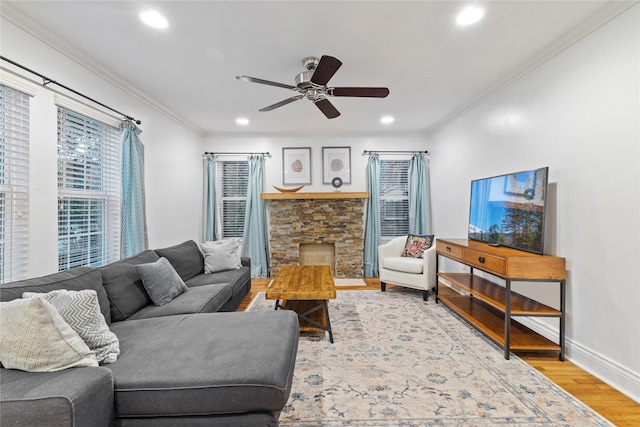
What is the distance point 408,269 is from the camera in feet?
12.2

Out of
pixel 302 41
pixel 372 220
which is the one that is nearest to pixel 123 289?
pixel 302 41

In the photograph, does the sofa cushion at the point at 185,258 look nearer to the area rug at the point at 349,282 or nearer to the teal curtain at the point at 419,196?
the area rug at the point at 349,282

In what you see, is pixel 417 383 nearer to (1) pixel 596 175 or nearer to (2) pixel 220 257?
(1) pixel 596 175

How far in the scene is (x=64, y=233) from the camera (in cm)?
231

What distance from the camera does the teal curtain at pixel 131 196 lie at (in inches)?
111

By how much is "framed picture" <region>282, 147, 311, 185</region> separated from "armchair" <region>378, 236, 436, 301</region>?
1.97 meters

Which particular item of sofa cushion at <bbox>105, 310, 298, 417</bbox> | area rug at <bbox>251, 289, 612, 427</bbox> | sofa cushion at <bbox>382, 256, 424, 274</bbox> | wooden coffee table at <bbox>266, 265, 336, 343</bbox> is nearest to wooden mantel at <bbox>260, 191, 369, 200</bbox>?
sofa cushion at <bbox>382, 256, 424, 274</bbox>

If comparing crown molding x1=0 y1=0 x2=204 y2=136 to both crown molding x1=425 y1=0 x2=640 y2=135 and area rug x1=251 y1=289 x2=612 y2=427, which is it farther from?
crown molding x1=425 y1=0 x2=640 y2=135

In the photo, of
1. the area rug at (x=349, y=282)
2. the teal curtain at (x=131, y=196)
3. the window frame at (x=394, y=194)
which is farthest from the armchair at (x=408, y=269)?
the teal curtain at (x=131, y=196)

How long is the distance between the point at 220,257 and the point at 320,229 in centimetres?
192

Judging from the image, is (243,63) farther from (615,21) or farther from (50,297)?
(615,21)

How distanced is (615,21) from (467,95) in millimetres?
1501

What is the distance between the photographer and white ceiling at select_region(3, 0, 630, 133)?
1.86m

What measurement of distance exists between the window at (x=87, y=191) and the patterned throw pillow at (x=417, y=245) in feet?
12.1
